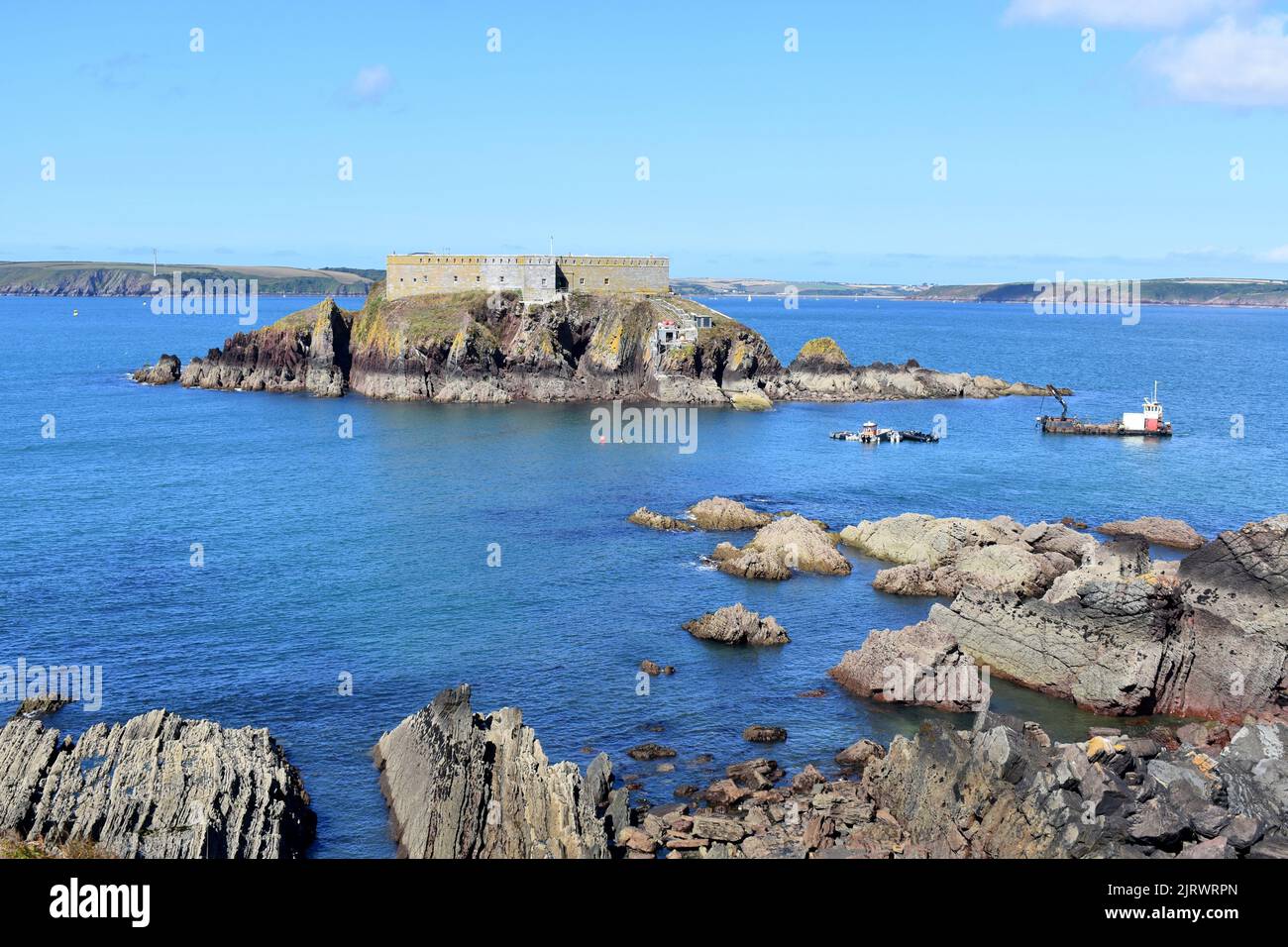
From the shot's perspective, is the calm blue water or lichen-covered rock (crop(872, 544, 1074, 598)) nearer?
the calm blue water

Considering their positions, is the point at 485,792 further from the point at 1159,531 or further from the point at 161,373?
the point at 161,373

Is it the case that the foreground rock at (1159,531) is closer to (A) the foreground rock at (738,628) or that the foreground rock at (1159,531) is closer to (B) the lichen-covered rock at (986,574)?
(B) the lichen-covered rock at (986,574)

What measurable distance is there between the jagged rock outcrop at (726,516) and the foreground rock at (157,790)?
125ft

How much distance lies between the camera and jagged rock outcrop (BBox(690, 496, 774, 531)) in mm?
67625

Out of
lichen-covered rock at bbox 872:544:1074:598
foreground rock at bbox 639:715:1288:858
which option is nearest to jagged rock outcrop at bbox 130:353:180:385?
lichen-covered rock at bbox 872:544:1074:598

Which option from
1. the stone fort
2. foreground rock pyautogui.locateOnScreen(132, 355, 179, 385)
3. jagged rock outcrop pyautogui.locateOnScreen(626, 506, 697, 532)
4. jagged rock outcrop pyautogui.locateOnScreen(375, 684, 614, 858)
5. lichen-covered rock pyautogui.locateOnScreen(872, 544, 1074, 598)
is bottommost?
jagged rock outcrop pyautogui.locateOnScreen(375, 684, 614, 858)

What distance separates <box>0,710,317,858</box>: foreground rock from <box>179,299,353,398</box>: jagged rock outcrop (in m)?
100

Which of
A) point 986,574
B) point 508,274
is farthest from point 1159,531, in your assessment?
point 508,274

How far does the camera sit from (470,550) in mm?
62062

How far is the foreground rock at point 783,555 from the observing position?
57812 millimetres

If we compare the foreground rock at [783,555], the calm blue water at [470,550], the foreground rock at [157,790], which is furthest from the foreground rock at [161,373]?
the foreground rock at [157,790]

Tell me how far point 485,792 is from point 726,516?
39499 millimetres

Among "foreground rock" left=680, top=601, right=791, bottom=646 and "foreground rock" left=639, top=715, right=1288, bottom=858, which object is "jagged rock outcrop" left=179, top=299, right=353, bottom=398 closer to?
"foreground rock" left=680, top=601, right=791, bottom=646

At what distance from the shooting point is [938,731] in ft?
107
